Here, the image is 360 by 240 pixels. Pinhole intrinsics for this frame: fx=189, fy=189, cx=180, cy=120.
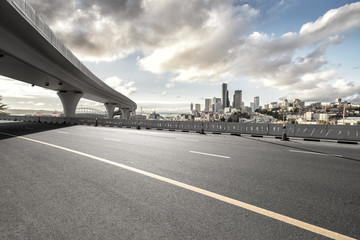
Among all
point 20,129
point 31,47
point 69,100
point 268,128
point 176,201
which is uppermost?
Answer: point 31,47

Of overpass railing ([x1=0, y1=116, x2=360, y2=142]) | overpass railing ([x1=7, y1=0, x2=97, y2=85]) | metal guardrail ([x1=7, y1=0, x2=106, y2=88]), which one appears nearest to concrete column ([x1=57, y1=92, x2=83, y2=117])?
metal guardrail ([x1=7, y1=0, x2=106, y2=88])

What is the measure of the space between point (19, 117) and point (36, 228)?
6062 centimetres

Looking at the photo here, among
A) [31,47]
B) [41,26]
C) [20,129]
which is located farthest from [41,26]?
[20,129]

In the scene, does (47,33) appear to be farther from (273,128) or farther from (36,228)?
(273,128)

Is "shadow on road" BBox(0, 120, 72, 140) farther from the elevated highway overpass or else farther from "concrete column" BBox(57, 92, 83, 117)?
"concrete column" BBox(57, 92, 83, 117)

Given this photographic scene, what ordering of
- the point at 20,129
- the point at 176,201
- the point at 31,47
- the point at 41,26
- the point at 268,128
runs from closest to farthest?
the point at 176,201 → the point at 41,26 → the point at 268,128 → the point at 31,47 → the point at 20,129

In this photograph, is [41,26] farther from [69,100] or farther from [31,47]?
[69,100]

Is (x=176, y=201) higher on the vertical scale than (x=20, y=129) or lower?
lower

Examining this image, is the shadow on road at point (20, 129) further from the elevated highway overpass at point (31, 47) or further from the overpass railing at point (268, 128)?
the overpass railing at point (268, 128)

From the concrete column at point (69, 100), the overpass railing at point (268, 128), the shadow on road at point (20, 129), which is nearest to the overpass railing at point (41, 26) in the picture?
the shadow on road at point (20, 129)

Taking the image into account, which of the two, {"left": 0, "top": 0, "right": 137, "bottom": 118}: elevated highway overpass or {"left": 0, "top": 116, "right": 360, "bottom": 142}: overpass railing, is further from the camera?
{"left": 0, "top": 116, "right": 360, "bottom": 142}: overpass railing

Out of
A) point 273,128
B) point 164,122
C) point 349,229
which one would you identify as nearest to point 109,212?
point 349,229

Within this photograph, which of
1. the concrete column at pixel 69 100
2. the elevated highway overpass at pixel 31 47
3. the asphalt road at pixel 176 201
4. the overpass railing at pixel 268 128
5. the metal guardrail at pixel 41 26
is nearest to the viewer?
the asphalt road at pixel 176 201

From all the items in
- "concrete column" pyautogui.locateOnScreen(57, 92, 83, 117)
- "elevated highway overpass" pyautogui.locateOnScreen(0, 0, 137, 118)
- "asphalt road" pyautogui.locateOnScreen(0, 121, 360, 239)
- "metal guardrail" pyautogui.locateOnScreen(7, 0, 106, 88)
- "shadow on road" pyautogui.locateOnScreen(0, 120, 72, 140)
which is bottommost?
"asphalt road" pyautogui.locateOnScreen(0, 121, 360, 239)
